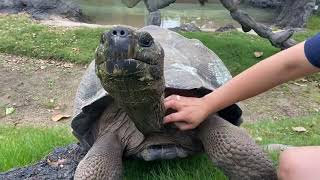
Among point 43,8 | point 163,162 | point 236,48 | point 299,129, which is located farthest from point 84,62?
point 43,8

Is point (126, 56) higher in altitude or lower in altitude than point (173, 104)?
higher

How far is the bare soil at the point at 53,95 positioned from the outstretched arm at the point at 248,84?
3.21 m

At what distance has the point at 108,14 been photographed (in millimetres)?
12445

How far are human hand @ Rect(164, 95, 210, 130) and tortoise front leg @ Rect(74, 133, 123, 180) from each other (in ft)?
1.00

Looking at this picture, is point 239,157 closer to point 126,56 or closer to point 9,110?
point 126,56

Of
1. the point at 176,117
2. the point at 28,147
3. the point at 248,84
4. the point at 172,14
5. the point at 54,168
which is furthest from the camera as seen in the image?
the point at 172,14

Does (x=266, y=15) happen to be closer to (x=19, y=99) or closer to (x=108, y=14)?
(x=108, y=14)

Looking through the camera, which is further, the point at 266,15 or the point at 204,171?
the point at 266,15

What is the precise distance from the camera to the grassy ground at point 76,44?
274 inches

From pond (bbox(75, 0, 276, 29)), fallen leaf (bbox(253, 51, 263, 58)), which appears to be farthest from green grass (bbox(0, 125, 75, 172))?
pond (bbox(75, 0, 276, 29))

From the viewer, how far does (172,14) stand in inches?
511

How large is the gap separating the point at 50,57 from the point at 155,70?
535 centimetres

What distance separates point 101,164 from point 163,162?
59 cm

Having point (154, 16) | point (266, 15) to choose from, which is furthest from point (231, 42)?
point (266, 15)
